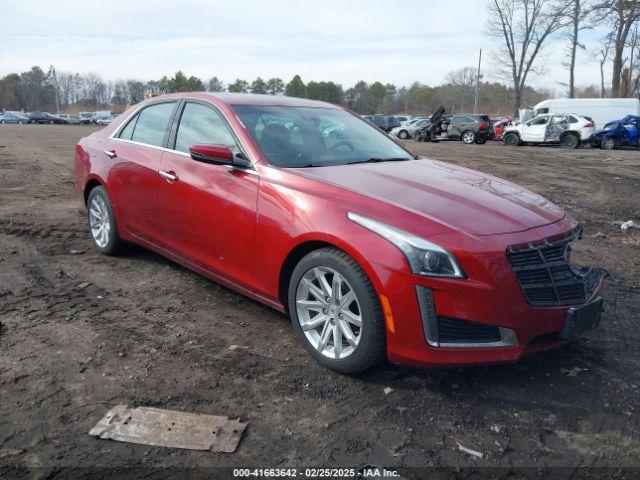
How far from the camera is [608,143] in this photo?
965 inches

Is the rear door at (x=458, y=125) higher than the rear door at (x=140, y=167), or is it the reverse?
the rear door at (x=458, y=125)

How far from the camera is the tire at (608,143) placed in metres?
24.4

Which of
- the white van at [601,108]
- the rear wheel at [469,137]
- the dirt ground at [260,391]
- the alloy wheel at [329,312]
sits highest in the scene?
the white van at [601,108]

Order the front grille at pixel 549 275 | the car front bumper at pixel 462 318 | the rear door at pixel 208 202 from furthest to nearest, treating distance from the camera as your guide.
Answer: the rear door at pixel 208 202, the front grille at pixel 549 275, the car front bumper at pixel 462 318

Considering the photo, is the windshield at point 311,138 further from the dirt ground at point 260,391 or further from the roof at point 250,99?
the dirt ground at point 260,391

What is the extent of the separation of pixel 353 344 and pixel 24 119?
7022 centimetres

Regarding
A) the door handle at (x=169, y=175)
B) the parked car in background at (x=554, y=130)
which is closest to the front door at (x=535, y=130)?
the parked car in background at (x=554, y=130)

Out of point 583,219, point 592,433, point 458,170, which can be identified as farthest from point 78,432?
point 583,219

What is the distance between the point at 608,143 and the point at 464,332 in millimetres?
25122

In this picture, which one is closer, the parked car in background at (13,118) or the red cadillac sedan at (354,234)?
the red cadillac sedan at (354,234)

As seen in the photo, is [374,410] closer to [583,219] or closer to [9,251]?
[9,251]

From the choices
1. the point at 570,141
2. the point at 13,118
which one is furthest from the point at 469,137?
the point at 13,118

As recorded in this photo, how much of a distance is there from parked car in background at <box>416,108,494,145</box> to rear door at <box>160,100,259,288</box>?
27.4 meters

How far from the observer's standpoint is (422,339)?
2.89 m
